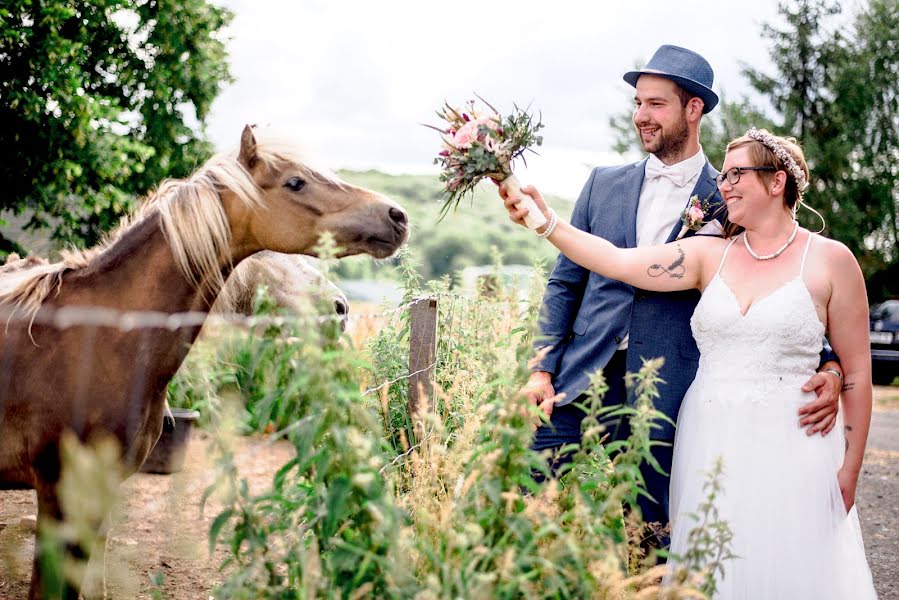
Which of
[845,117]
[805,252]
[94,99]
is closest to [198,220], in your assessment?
[805,252]

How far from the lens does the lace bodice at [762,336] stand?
2805mm

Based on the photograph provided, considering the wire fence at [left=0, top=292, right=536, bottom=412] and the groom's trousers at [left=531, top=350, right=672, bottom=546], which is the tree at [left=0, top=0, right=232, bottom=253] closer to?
the wire fence at [left=0, top=292, right=536, bottom=412]

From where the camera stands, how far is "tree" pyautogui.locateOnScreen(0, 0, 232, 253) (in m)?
10.5

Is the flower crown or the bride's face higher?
the flower crown

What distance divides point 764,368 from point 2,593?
344 centimetres

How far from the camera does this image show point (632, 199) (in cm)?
326

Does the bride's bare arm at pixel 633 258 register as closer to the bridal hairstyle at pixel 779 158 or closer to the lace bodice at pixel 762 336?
the lace bodice at pixel 762 336

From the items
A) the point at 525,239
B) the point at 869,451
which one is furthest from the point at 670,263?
the point at 525,239

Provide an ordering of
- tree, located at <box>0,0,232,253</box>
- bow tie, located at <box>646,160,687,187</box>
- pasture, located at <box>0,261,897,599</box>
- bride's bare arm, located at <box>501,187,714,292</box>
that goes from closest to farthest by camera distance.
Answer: pasture, located at <box>0,261,897,599</box> → bride's bare arm, located at <box>501,187,714,292</box> → bow tie, located at <box>646,160,687,187</box> → tree, located at <box>0,0,232,253</box>

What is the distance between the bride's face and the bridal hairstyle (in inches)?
0.8

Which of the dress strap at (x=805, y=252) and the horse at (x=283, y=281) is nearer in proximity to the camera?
the dress strap at (x=805, y=252)

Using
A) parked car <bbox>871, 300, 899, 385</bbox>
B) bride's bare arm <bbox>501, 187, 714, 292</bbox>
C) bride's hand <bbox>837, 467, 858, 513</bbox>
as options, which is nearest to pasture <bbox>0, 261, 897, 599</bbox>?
bride's bare arm <bbox>501, 187, 714, 292</bbox>

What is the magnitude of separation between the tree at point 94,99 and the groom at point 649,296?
8.93m

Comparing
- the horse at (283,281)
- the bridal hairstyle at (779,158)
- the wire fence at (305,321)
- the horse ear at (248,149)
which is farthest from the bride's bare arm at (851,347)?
the horse at (283,281)
